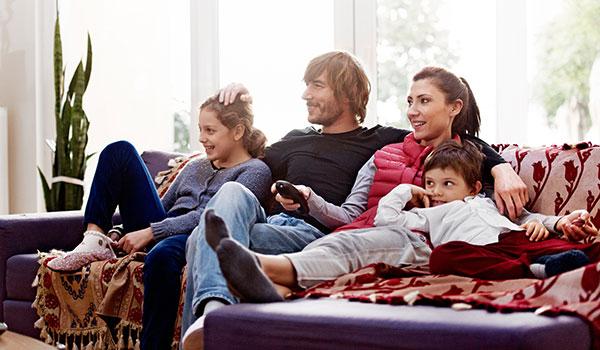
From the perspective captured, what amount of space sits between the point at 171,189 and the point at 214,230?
137 centimetres

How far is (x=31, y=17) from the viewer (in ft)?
16.7

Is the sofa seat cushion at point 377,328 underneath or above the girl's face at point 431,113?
underneath

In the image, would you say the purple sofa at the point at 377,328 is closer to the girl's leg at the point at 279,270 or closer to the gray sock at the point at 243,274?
the gray sock at the point at 243,274

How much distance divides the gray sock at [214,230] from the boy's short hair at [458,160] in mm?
924

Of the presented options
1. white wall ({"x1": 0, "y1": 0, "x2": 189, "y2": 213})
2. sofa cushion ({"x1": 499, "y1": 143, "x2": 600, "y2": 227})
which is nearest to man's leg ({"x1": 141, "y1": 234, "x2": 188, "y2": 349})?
sofa cushion ({"x1": 499, "y1": 143, "x2": 600, "y2": 227})

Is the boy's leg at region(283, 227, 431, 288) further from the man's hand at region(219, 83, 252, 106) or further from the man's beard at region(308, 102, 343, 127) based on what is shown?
the man's hand at region(219, 83, 252, 106)

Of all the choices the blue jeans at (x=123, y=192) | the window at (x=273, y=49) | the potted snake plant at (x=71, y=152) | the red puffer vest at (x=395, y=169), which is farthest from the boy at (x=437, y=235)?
the potted snake plant at (x=71, y=152)

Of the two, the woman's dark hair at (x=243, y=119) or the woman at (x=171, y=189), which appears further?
the woman's dark hair at (x=243, y=119)

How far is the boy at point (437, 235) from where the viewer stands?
2074mm

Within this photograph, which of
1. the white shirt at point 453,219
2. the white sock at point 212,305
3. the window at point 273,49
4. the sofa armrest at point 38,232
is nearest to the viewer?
the white sock at point 212,305

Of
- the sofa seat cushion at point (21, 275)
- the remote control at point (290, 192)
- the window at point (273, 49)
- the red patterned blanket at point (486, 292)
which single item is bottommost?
the sofa seat cushion at point (21, 275)

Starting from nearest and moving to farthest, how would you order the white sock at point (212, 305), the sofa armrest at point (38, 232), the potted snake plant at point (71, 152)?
the white sock at point (212, 305) → the sofa armrest at point (38, 232) → the potted snake plant at point (71, 152)

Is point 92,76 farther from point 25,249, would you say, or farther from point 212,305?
point 212,305

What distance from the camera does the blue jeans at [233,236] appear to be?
2.35m
